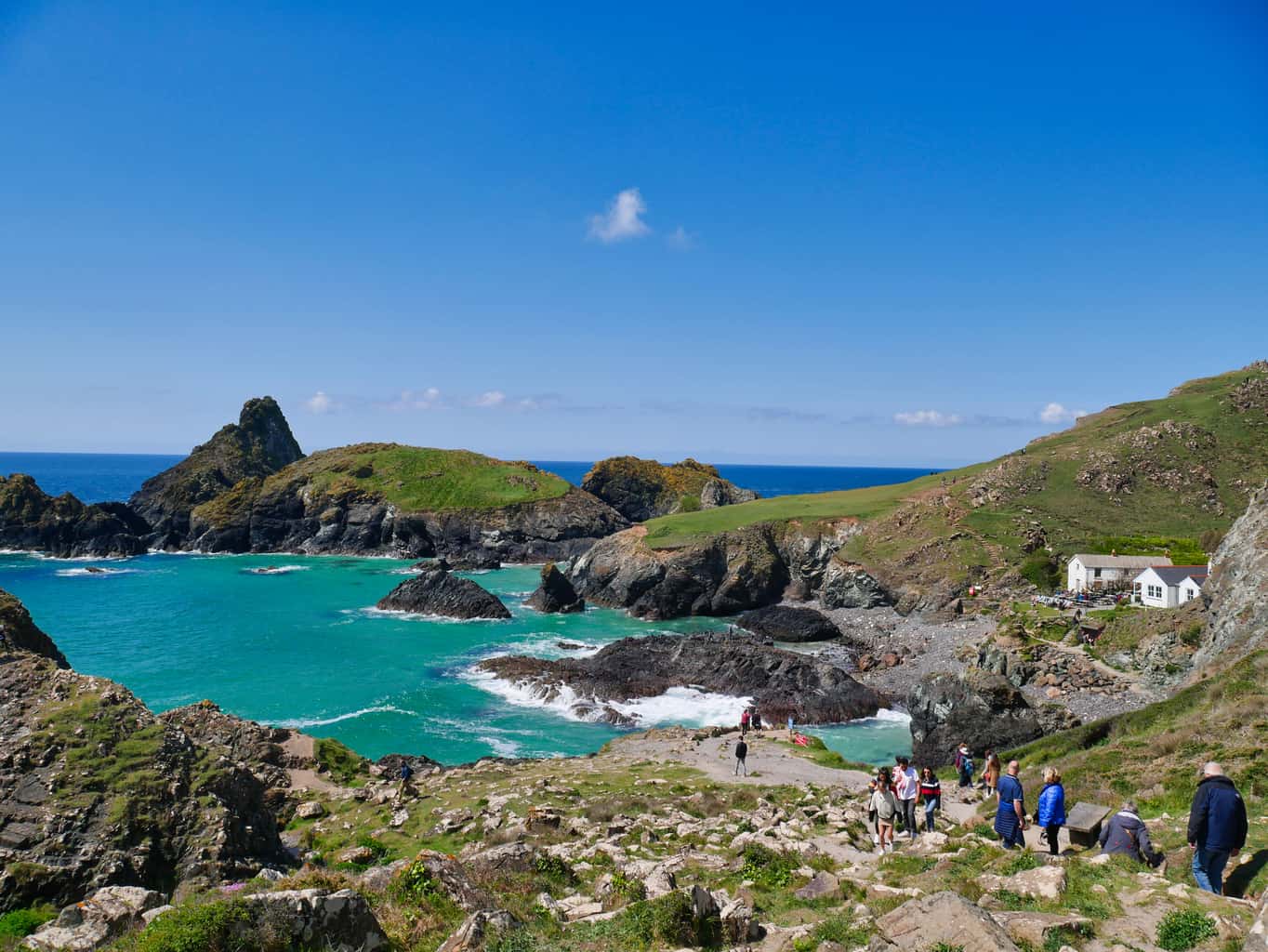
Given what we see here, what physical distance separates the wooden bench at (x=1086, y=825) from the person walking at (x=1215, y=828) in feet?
9.54

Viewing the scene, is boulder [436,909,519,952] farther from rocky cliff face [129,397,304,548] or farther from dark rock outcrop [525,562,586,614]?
rocky cliff face [129,397,304,548]

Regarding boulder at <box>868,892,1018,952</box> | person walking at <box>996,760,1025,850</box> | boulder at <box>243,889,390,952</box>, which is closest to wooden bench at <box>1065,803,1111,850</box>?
person walking at <box>996,760,1025,850</box>

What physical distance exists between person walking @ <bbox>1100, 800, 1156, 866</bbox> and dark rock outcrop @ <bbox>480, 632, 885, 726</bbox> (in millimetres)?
29890

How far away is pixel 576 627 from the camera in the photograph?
64.6m

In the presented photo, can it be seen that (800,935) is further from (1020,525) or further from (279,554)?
(279,554)

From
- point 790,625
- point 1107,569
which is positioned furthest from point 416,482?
point 1107,569

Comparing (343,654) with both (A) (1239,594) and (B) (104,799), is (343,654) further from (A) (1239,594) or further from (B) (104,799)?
(A) (1239,594)

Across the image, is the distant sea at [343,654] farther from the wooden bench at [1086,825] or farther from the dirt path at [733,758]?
the wooden bench at [1086,825]

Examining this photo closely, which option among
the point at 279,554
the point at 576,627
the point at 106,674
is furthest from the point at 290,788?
the point at 279,554

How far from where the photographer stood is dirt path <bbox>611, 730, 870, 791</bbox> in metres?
26.0

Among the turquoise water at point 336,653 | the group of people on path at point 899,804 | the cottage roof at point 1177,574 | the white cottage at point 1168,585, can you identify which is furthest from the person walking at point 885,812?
the cottage roof at point 1177,574

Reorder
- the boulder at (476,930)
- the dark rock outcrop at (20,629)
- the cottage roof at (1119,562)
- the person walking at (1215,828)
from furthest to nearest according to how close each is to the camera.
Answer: the cottage roof at (1119,562), the dark rock outcrop at (20,629), the person walking at (1215,828), the boulder at (476,930)

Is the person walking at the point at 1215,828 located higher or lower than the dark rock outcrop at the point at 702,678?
higher

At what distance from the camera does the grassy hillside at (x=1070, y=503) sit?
2564 inches
